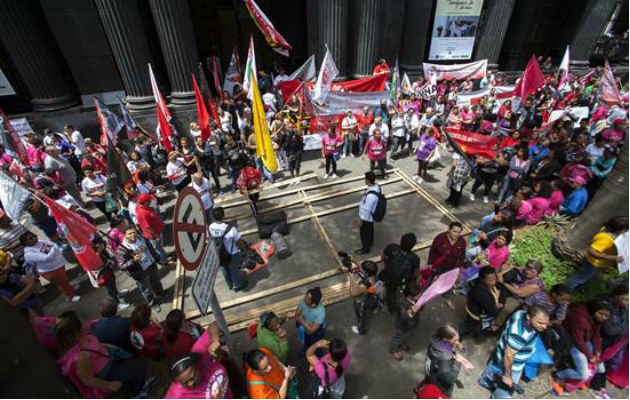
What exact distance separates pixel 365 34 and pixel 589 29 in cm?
1664

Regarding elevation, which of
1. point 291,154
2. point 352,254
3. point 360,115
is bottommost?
point 352,254

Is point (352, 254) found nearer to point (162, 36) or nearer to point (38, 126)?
point (162, 36)

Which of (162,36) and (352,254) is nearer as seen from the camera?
(352,254)

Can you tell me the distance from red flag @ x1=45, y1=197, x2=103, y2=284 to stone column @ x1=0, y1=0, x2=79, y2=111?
34.0 ft

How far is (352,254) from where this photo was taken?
6766 mm

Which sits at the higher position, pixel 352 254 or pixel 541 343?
pixel 541 343

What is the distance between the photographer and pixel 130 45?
1116cm

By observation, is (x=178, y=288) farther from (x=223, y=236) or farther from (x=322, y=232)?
(x=322, y=232)

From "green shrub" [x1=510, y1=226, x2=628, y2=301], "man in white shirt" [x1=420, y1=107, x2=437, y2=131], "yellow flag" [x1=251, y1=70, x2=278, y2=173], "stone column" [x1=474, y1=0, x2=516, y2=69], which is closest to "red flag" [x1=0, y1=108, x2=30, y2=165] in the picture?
"yellow flag" [x1=251, y1=70, x2=278, y2=173]

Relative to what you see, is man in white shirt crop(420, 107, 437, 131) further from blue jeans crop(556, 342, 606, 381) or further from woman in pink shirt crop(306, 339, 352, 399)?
woman in pink shirt crop(306, 339, 352, 399)

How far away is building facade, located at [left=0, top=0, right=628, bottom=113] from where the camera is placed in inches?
430

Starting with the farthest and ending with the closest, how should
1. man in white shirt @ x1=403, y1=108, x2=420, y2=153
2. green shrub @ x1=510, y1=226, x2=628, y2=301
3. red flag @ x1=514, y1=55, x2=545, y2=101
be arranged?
1. man in white shirt @ x1=403, y1=108, x2=420, y2=153
2. red flag @ x1=514, y1=55, x2=545, y2=101
3. green shrub @ x1=510, y1=226, x2=628, y2=301

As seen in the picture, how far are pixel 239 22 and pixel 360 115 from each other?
8.29 meters

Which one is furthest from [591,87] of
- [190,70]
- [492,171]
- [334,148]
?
[190,70]
